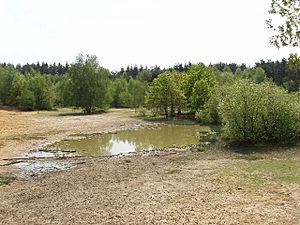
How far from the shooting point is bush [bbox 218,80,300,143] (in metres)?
A: 29.5

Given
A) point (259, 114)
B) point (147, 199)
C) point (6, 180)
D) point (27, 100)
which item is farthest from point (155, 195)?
point (27, 100)

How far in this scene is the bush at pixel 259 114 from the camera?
2953cm

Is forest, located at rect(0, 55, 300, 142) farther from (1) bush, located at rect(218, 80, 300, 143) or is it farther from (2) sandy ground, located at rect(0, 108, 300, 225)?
(2) sandy ground, located at rect(0, 108, 300, 225)

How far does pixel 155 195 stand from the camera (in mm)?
17000

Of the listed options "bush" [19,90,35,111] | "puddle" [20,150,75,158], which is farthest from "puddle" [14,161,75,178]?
"bush" [19,90,35,111]

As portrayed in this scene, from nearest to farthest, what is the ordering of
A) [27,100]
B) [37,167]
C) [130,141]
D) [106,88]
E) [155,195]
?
[155,195], [37,167], [130,141], [106,88], [27,100]

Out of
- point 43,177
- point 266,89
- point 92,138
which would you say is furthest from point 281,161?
point 92,138

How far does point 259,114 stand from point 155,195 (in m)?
15.2

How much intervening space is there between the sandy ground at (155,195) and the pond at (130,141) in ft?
28.8

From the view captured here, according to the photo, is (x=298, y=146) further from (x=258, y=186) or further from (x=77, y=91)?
(x=77, y=91)

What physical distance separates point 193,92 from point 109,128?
53.5 ft

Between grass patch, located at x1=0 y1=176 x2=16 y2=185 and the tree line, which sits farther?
the tree line

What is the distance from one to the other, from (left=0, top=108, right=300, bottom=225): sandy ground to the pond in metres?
8.79

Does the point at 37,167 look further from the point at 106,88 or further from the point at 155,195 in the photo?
the point at 106,88
